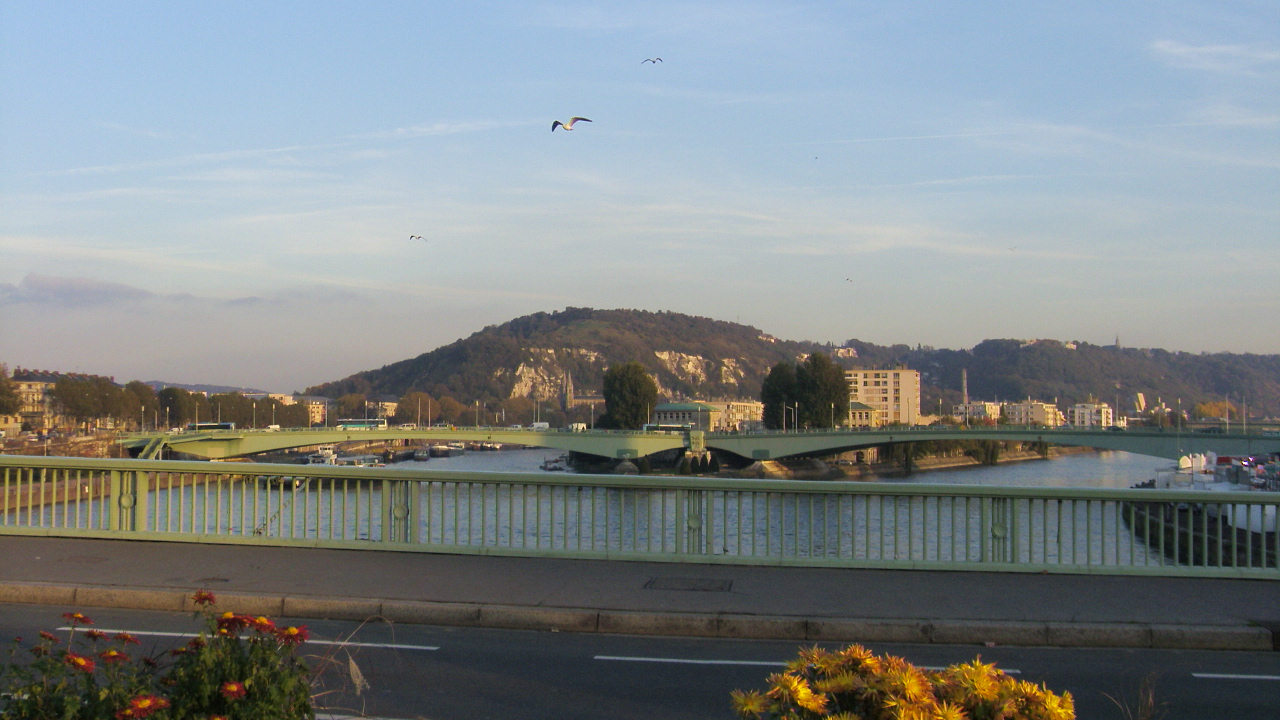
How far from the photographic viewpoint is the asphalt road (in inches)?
231

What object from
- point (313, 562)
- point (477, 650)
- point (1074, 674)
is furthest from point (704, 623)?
point (313, 562)

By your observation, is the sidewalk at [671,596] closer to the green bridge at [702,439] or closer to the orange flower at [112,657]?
the orange flower at [112,657]

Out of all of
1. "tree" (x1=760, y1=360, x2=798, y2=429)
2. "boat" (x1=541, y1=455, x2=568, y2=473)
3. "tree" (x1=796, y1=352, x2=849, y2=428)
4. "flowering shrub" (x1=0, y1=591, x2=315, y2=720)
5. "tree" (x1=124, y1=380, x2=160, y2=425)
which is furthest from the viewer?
"tree" (x1=760, y1=360, x2=798, y2=429)

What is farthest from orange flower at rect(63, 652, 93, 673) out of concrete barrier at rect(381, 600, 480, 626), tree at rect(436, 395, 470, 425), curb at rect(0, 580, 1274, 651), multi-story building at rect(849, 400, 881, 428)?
tree at rect(436, 395, 470, 425)

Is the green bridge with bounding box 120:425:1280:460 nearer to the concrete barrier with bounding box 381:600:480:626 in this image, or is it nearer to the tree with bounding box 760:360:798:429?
the tree with bounding box 760:360:798:429

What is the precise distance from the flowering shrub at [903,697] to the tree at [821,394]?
116295mm

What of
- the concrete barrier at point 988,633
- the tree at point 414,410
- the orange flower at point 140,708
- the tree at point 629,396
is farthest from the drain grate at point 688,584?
the tree at point 414,410

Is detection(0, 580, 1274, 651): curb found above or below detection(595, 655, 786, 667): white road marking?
above

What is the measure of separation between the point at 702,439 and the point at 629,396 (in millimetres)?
39951

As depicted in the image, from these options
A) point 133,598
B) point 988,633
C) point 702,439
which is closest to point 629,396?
point 702,439

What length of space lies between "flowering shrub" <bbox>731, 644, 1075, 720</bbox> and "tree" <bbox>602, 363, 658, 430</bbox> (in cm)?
12226

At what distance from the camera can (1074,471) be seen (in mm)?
95875

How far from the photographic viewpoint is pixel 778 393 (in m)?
122

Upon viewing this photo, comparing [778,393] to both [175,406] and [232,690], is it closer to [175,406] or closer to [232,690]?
[175,406]
